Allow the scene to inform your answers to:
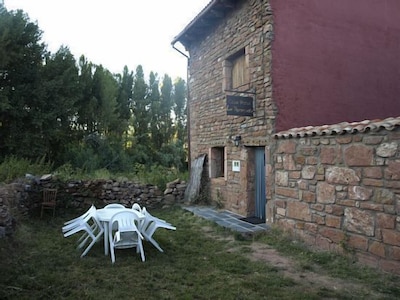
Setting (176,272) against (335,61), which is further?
(335,61)

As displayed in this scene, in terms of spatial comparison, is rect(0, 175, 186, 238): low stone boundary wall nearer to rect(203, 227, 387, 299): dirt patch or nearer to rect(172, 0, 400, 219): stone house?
rect(172, 0, 400, 219): stone house

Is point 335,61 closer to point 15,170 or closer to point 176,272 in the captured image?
point 176,272

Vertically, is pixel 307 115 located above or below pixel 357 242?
above

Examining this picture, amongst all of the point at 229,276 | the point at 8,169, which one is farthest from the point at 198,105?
the point at 229,276

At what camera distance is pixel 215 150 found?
335 inches

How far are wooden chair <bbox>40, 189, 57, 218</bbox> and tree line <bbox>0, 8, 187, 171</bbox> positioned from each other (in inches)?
173

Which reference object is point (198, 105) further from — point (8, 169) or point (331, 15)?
point (8, 169)

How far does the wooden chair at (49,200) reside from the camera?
7.01 m

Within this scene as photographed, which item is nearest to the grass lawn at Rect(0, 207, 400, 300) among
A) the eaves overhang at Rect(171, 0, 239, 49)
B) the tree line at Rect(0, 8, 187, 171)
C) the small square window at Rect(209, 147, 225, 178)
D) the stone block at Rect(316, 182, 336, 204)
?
the stone block at Rect(316, 182, 336, 204)

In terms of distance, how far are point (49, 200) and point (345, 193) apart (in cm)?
610

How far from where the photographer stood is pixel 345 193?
174 inches

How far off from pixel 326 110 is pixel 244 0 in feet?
9.63

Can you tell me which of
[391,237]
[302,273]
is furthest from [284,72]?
[302,273]

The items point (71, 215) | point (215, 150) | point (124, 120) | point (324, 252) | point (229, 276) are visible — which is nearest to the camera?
point (229, 276)
